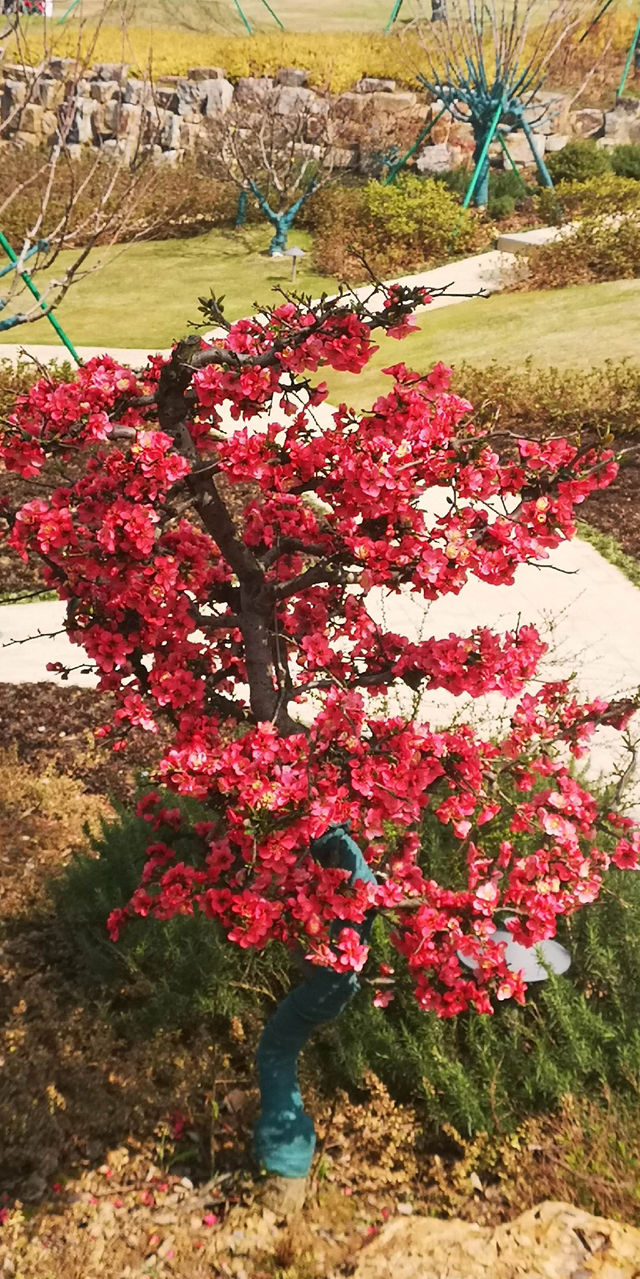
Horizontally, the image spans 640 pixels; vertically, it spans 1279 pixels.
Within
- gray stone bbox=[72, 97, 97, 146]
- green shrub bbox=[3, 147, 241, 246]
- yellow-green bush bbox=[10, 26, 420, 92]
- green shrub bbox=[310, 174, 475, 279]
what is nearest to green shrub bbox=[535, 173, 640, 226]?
green shrub bbox=[310, 174, 475, 279]

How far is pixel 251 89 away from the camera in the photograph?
2328 centimetres

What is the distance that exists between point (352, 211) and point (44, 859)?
16.2m

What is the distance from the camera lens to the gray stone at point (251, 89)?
72.7 feet

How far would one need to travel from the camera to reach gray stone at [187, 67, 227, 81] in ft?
77.8

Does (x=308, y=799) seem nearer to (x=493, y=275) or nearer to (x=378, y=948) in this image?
(x=378, y=948)

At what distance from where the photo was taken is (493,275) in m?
15.8

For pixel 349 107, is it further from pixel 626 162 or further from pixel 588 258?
pixel 588 258

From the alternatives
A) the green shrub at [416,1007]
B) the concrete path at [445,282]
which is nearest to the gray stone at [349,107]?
the concrete path at [445,282]

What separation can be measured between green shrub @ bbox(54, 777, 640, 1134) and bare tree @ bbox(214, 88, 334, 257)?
48.2 ft

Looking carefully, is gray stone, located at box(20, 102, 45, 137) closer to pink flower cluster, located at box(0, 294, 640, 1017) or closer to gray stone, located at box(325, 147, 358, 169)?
gray stone, located at box(325, 147, 358, 169)

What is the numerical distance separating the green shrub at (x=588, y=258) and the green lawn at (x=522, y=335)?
0.37m

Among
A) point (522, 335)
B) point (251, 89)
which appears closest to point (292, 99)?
point (251, 89)

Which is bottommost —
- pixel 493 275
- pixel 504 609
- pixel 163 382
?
pixel 504 609

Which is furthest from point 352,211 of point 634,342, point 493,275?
point 634,342
